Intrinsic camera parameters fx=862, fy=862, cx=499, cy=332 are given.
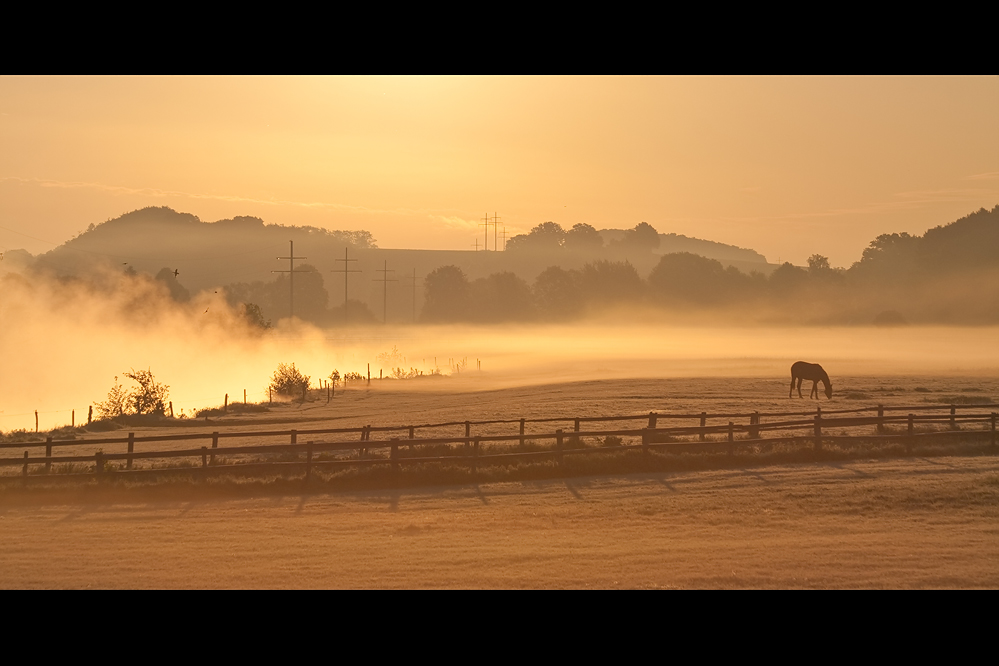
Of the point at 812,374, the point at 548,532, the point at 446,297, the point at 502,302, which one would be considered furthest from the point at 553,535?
the point at 446,297

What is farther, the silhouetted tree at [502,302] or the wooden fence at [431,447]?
the silhouetted tree at [502,302]

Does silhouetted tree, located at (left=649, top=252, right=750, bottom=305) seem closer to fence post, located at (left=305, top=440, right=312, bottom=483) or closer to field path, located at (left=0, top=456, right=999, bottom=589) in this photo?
field path, located at (left=0, top=456, right=999, bottom=589)

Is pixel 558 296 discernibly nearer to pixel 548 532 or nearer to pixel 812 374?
pixel 812 374

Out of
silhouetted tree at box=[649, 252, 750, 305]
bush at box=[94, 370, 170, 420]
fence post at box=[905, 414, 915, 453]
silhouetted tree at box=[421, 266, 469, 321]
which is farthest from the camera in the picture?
silhouetted tree at box=[421, 266, 469, 321]

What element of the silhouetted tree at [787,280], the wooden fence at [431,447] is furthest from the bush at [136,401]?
the silhouetted tree at [787,280]

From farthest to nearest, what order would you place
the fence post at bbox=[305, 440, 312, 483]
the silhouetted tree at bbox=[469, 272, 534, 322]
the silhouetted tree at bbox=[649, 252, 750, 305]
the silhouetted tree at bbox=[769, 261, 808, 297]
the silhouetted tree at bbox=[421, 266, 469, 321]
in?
the silhouetted tree at bbox=[421, 266, 469, 321] < the silhouetted tree at bbox=[469, 272, 534, 322] < the silhouetted tree at bbox=[649, 252, 750, 305] < the silhouetted tree at bbox=[769, 261, 808, 297] < the fence post at bbox=[305, 440, 312, 483]

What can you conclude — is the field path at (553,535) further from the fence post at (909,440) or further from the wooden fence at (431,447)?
the fence post at (909,440)

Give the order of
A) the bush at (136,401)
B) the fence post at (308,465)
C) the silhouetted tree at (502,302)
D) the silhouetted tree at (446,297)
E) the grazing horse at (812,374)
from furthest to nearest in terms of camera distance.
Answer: the silhouetted tree at (446,297) < the silhouetted tree at (502,302) < the grazing horse at (812,374) < the bush at (136,401) < the fence post at (308,465)

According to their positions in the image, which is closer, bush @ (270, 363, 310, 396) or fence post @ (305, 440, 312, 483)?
fence post @ (305, 440, 312, 483)

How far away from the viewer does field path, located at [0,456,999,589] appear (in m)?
15.4

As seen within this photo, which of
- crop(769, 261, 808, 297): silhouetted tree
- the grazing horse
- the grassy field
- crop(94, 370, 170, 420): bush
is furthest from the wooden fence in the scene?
crop(769, 261, 808, 297): silhouetted tree

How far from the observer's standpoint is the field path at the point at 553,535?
1543 centimetres

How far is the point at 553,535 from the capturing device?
18.9 meters

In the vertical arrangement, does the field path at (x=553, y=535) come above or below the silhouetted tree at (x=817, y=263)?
below
